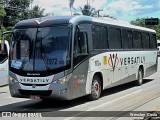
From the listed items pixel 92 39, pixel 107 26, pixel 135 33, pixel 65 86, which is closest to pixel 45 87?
pixel 65 86

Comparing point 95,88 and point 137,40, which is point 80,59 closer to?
point 95,88

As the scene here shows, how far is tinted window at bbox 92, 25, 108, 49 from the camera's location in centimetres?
1348

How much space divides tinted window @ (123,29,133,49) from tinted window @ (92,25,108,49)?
2.29 metres

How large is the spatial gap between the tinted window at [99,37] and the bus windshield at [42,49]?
1828 mm

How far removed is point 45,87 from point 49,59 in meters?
0.86

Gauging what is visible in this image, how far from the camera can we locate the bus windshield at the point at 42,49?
1161cm

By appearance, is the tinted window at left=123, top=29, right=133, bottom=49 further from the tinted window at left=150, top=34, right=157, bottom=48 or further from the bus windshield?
the bus windshield

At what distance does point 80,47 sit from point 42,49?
125 cm

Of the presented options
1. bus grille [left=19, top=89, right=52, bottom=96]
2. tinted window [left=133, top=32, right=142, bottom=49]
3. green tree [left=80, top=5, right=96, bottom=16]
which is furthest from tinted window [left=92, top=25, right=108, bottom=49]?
green tree [left=80, top=5, right=96, bottom=16]

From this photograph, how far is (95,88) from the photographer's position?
43.8 feet

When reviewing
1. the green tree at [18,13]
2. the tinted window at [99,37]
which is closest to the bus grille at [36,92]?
the tinted window at [99,37]

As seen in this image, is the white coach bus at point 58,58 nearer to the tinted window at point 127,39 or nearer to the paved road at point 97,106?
the paved road at point 97,106

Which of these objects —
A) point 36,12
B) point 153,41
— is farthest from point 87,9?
point 153,41

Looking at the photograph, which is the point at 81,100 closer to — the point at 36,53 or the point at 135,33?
the point at 36,53
